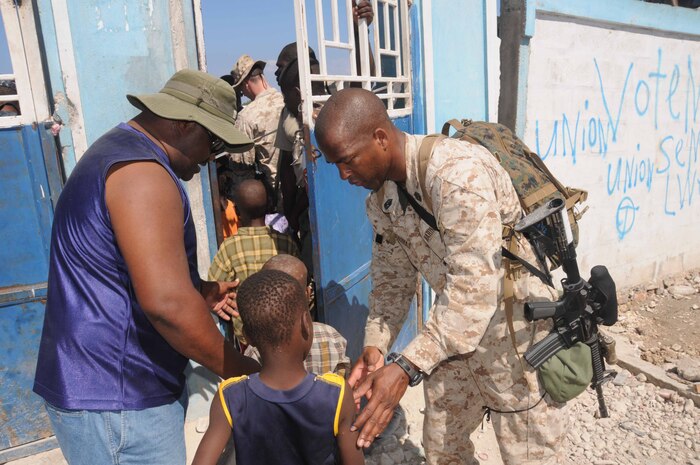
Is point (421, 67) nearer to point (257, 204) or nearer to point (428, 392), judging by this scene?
point (257, 204)

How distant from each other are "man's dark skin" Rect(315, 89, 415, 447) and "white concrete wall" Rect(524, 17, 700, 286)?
121 inches

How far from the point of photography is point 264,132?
3.84m

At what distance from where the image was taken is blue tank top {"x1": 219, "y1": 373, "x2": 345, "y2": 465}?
4.83ft

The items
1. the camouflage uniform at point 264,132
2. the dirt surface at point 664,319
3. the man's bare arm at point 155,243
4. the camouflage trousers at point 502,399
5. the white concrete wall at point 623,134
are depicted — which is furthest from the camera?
the white concrete wall at point 623,134

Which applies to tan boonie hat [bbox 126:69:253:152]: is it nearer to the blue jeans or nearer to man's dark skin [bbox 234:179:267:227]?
the blue jeans

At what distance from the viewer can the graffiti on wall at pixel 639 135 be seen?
483 centimetres

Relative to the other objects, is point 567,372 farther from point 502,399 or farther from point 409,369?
point 409,369

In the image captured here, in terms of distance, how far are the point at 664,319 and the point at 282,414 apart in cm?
455

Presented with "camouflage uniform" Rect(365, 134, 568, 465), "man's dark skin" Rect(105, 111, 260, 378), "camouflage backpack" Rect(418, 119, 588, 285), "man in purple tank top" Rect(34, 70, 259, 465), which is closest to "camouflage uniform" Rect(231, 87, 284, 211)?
"camouflage uniform" Rect(365, 134, 568, 465)

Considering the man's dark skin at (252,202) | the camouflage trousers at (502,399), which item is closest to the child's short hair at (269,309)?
the camouflage trousers at (502,399)

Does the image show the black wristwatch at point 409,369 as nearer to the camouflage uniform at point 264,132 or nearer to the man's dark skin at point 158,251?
the man's dark skin at point 158,251

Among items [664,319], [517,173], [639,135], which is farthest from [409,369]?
[639,135]

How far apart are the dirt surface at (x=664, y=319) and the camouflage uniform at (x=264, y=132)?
318 cm

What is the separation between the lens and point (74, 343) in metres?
1.47
